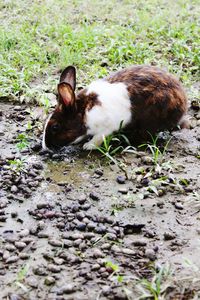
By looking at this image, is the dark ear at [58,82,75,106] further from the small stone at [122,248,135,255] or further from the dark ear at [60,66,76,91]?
the small stone at [122,248,135,255]

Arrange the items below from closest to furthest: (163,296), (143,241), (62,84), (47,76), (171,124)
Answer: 1. (163,296)
2. (143,241)
3. (62,84)
4. (171,124)
5. (47,76)

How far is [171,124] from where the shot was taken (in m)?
5.71

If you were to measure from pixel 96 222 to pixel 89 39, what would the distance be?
14.5 ft

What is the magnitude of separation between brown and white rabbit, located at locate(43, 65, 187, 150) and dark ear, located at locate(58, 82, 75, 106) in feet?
0.04

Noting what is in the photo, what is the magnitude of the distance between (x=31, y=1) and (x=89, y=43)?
274 cm

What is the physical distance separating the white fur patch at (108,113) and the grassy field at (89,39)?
4.25ft

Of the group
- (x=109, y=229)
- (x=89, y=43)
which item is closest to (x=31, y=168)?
(x=109, y=229)

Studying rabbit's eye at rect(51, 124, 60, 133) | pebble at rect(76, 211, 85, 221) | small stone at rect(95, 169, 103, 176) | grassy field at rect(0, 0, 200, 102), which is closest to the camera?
pebble at rect(76, 211, 85, 221)

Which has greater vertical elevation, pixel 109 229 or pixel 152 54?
pixel 152 54

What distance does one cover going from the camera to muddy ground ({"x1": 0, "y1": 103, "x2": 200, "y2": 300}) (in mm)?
3647

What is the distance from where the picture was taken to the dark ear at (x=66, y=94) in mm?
5172

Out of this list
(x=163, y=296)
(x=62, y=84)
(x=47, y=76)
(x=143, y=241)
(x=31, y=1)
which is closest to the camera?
(x=163, y=296)

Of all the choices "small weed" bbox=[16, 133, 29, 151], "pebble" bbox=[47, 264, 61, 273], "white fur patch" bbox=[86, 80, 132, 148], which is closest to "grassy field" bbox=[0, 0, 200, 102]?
"small weed" bbox=[16, 133, 29, 151]

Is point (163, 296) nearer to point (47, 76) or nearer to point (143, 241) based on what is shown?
point (143, 241)
